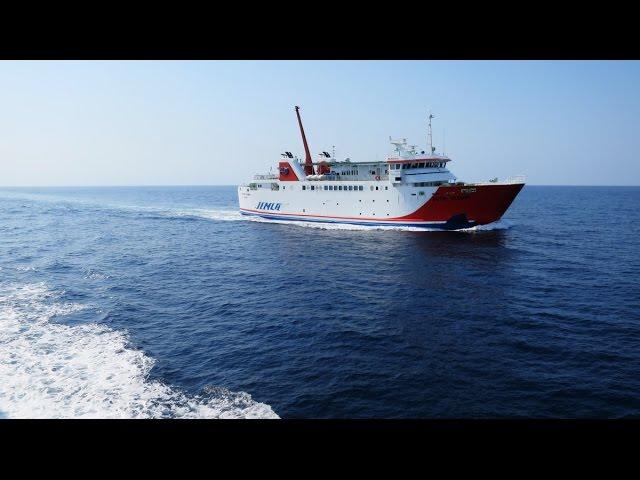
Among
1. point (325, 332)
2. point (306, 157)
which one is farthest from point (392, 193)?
point (325, 332)

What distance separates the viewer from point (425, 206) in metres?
54.8

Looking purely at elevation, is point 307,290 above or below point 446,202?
below

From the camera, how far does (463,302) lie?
27750 mm

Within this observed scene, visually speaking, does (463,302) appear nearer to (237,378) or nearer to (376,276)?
(376,276)

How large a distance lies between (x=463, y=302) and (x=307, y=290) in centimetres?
1244

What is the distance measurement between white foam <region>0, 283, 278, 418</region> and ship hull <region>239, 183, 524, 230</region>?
141 feet

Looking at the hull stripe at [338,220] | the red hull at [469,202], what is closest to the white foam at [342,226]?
the hull stripe at [338,220]

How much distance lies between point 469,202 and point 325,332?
38.7 meters

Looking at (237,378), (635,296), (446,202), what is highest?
(446,202)

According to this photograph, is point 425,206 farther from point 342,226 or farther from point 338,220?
point 338,220

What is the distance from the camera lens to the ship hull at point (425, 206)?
52.8m

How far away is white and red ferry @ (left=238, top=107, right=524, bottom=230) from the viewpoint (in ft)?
176

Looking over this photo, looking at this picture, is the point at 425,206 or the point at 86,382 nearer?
the point at 86,382
